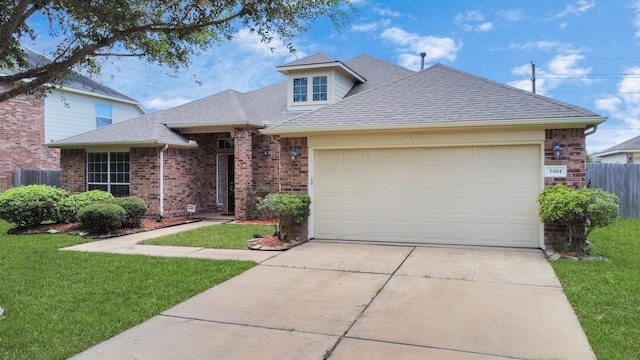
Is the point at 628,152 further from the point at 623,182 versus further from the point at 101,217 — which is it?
the point at 101,217

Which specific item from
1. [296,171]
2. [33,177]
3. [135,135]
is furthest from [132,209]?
[33,177]

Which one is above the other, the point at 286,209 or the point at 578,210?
the point at 578,210

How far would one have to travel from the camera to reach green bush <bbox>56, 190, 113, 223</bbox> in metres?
12.4

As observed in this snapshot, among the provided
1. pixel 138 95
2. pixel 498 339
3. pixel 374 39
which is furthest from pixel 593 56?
pixel 498 339

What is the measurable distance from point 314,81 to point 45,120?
13148 mm

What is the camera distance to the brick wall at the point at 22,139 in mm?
18297

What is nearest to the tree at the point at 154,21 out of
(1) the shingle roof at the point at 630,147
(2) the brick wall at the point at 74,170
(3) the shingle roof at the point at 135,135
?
(3) the shingle roof at the point at 135,135

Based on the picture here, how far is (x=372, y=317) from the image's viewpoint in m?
4.96

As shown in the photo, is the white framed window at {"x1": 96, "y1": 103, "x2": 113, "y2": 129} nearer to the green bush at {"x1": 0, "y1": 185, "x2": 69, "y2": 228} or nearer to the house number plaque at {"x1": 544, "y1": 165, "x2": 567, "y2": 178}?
the green bush at {"x1": 0, "y1": 185, "x2": 69, "y2": 228}

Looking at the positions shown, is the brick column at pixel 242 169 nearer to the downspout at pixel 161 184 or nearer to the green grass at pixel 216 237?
the green grass at pixel 216 237

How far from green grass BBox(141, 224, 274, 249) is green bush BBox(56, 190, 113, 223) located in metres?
3.00

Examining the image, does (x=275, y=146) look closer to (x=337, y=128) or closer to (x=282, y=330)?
(x=337, y=128)

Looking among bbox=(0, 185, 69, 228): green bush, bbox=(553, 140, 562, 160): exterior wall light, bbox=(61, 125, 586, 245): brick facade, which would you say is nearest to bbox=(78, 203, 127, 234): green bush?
bbox=(0, 185, 69, 228): green bush

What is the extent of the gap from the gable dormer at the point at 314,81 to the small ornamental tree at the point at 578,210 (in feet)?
28.5
